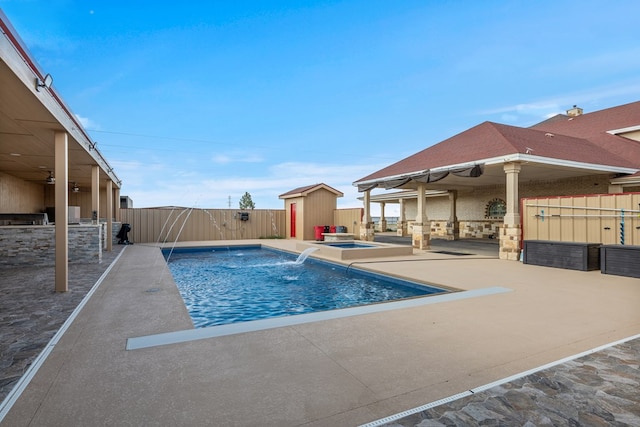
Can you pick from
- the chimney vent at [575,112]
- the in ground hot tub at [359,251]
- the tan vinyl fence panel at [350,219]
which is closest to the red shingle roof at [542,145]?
the tan vinyl fence panel at [350,219]

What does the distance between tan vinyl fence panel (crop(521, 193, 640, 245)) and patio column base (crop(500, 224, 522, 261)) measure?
262mm

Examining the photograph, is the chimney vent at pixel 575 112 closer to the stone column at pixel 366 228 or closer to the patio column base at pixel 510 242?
the stone column at pixel 366 228

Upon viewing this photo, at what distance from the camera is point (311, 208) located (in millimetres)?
16359

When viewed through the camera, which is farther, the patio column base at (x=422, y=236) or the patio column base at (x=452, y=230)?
the patio column base at (x=452, y=230)

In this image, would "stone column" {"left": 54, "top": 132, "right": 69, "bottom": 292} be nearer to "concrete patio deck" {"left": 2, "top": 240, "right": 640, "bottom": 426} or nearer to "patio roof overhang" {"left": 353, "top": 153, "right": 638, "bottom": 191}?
"concrete patio deck" {"left": 2, "top": 240, "right": 640, "bottom": 426}

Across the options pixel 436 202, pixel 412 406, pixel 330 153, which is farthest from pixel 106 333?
pixel 330 153

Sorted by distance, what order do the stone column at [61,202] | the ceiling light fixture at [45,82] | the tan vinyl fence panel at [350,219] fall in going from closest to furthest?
the ceiling light fixture at [45,82] → the stone column at [61,202] → the tan vinyl fence panel at [350,219]

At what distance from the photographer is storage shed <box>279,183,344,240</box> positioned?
53.2 feet

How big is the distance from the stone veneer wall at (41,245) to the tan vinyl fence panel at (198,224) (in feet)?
22.7

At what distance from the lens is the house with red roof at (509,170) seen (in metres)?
9.37

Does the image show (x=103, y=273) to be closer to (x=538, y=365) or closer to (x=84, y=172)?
(x=84, y=172)

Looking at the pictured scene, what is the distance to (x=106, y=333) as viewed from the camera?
337 cm

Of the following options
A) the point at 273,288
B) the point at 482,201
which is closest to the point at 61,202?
the point at 273,288

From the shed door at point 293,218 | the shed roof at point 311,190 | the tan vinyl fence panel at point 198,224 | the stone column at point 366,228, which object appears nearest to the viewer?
the stone column at point 366,228
